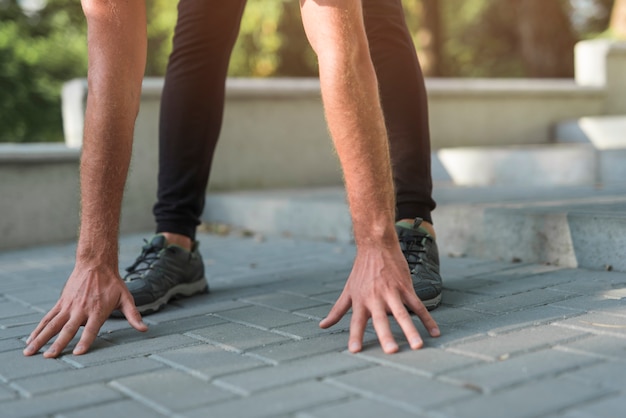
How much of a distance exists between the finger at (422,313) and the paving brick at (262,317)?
1.33ft

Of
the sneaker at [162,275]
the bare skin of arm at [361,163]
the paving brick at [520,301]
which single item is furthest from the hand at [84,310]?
the paving brick at [520,301]

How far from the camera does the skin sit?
5.81 feet

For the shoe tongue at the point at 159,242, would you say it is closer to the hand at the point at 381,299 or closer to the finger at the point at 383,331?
the hand at the point at 381,299

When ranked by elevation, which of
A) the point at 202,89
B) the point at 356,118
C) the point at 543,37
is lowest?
the point at 356,118

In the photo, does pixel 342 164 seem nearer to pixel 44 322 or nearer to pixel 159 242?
pixel 44 322

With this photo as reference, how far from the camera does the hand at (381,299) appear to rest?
1.71 metres

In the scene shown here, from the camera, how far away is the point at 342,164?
1815mm

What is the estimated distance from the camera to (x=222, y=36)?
2.70m

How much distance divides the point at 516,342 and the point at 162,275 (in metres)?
1.12

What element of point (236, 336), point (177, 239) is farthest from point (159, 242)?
point (236, 336)

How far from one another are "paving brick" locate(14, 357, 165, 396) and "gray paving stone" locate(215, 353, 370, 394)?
0.75 ft

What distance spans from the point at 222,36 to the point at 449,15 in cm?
1966

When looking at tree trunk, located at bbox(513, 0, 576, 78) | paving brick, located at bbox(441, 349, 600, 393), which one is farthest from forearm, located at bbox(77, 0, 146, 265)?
tree trunk, located at bbox(513, 0, 576, 78)

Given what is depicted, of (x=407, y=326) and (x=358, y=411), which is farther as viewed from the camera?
(x=407, y=326)
